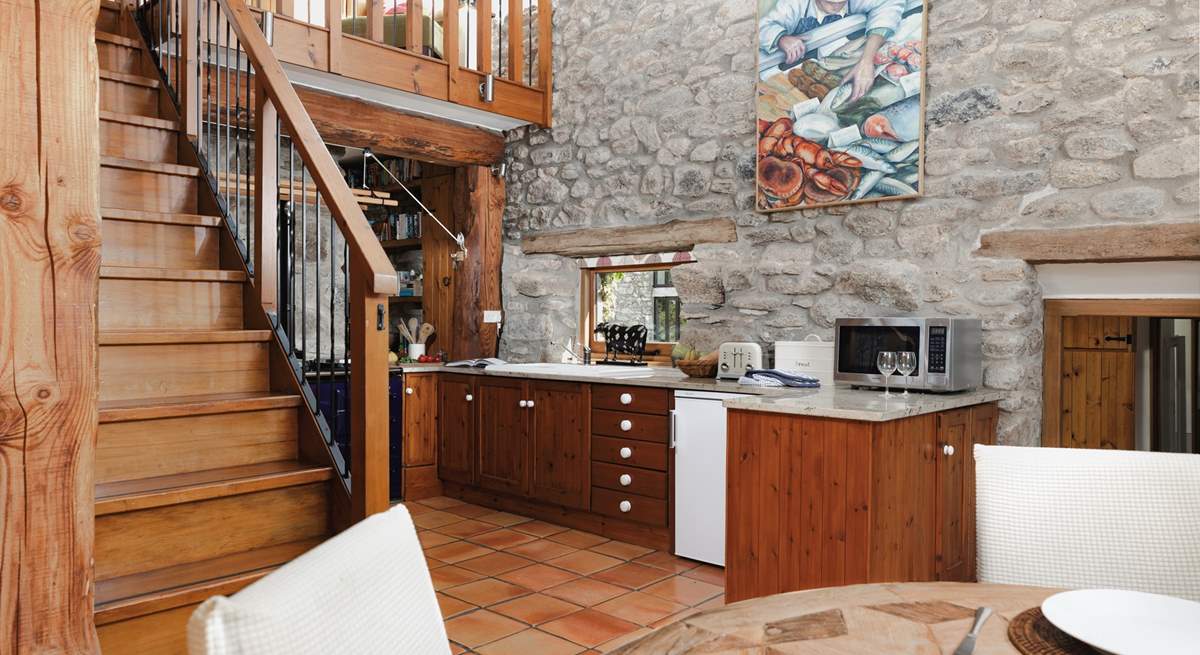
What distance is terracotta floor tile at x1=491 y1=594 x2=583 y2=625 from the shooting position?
3004 millimetres

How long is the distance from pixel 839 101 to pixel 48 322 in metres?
3.36

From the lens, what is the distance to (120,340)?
233 cm

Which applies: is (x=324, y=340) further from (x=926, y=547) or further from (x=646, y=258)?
(x=926, y=547)

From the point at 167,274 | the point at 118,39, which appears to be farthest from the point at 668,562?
the point at 118,39

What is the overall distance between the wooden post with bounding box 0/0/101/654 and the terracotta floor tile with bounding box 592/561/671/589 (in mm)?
2313

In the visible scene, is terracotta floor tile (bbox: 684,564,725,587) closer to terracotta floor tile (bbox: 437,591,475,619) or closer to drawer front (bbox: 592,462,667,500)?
drawer front (bbox: 592,462,667,500)

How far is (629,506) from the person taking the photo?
396 cm

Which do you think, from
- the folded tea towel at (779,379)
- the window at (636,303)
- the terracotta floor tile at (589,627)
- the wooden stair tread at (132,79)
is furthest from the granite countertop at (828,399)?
the wooden stair tread at (132,79)

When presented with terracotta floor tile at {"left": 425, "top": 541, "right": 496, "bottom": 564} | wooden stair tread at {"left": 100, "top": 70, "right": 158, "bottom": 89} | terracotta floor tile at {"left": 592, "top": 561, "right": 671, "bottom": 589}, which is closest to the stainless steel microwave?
terracotta floor tile at {"left": 592, "top": 561, "right": 671, "bottom": 589}

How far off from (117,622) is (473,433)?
3.03 meters

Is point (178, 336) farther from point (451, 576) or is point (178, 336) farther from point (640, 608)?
point (640, 608)

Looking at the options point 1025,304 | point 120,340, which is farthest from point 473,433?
point 1025,304

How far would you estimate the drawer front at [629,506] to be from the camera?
386 centimetres

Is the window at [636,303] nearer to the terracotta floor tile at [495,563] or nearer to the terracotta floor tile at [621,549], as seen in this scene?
the terracotta floor tile at [621,549]
